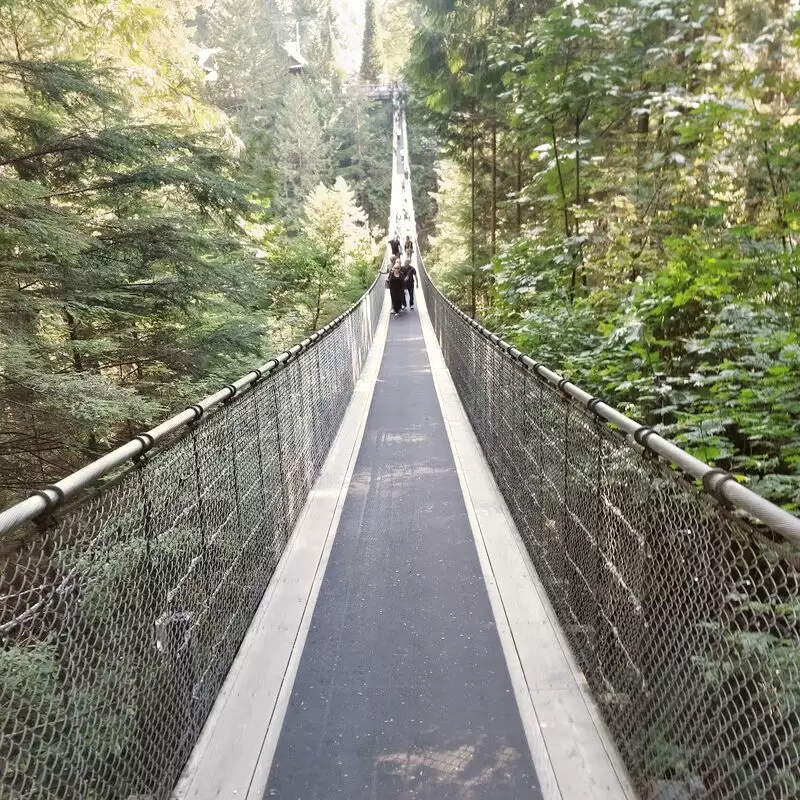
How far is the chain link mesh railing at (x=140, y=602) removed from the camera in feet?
4.79

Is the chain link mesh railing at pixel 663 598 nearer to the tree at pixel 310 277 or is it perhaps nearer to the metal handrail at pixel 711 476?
the metal handrail at pixel 711 476

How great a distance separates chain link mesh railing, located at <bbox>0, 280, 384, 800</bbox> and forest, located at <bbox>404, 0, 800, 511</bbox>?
6.98 ft

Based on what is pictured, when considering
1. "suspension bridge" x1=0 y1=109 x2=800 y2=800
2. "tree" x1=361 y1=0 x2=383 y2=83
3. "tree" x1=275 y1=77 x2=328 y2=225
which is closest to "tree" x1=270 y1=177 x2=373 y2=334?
"suspension bridge" x1=0 y1=109 x2=800 y2=800

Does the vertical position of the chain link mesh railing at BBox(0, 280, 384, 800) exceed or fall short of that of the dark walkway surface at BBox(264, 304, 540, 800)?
it exceeds it

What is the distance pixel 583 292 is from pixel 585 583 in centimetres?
538

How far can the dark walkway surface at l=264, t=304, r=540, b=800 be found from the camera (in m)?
1.97

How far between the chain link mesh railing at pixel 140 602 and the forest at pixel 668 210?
2.13 m

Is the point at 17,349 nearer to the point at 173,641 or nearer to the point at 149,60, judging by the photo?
the point at 173,641

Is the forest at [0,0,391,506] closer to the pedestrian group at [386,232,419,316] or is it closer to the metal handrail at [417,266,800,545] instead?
the metal handrail at [417,266,800,545]

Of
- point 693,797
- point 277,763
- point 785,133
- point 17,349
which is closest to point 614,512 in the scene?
point 693,797

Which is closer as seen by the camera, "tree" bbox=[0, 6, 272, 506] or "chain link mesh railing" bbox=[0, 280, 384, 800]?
"chain link mesh railing" bbox=[0, 280, 384, 800]

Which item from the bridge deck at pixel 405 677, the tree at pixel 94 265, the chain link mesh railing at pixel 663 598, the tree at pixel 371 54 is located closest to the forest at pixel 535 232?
the tree at pixel 94 265

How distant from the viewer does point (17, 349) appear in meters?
3.63

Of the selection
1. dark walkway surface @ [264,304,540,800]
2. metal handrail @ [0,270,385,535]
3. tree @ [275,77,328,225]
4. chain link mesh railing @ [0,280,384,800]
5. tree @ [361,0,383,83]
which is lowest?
dark walkway surface @ [264,304,540,800]
